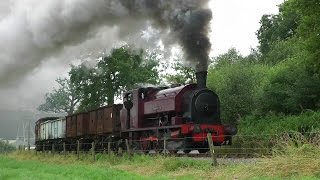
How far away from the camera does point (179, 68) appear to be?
53281mm

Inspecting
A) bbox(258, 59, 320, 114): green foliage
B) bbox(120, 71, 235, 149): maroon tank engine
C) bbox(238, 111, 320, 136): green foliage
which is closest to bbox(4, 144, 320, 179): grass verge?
bbox(120, 71, 235, 149): maroon tank engine

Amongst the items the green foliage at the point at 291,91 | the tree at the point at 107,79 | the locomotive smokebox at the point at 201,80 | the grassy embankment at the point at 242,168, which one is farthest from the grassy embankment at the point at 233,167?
the tree at the point at 107,79

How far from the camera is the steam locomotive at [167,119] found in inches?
792

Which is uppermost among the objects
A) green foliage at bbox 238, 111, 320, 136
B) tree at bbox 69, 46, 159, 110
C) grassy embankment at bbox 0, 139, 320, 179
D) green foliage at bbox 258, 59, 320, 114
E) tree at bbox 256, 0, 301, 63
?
tree at bbox 256, 0, 301, 63

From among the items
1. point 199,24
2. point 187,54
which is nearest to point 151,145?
point 187,54

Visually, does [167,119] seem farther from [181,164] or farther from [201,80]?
[181,164]

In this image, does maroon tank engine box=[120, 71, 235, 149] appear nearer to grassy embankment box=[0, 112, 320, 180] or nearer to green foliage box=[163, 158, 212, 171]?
grassy embankment box=[0, 112, 320, 180]

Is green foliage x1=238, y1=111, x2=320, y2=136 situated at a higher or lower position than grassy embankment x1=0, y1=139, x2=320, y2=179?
higher

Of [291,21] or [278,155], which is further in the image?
[291,21]

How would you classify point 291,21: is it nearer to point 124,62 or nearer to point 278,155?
point 124,62

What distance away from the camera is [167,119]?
2188 centimetres

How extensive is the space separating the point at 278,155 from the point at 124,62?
130 ft

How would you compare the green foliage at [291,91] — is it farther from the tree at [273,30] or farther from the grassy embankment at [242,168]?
the tree at [273,30]

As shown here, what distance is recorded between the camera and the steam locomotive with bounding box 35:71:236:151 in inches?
792
